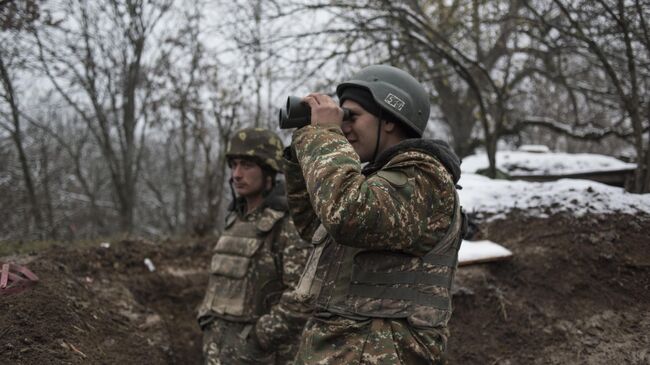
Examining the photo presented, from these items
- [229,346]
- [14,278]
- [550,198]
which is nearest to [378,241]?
[229,346]

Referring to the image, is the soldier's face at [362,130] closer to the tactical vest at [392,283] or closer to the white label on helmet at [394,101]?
the white label on helmet at [394,101]

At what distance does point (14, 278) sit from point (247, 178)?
5.14 ft

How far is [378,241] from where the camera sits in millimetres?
1645

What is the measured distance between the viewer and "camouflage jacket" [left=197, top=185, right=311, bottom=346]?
306 cm

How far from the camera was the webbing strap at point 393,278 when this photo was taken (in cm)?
177

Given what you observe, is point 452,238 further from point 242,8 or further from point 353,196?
point 242,8

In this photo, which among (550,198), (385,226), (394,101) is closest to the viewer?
(385,226)

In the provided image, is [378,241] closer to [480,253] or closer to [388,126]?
Answer: [388,126]

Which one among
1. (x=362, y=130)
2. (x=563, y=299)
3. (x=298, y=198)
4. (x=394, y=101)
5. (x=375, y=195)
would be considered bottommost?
(x=563, y=299)

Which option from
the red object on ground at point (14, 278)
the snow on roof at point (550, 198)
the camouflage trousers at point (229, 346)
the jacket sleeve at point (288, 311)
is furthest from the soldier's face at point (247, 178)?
the snow on roof at point (550, 198)

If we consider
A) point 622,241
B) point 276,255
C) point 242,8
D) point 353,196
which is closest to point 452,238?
point 353,196

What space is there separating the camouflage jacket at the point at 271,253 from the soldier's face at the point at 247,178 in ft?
0.49

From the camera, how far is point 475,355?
3.31 m

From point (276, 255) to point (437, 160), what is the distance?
1.71 m
